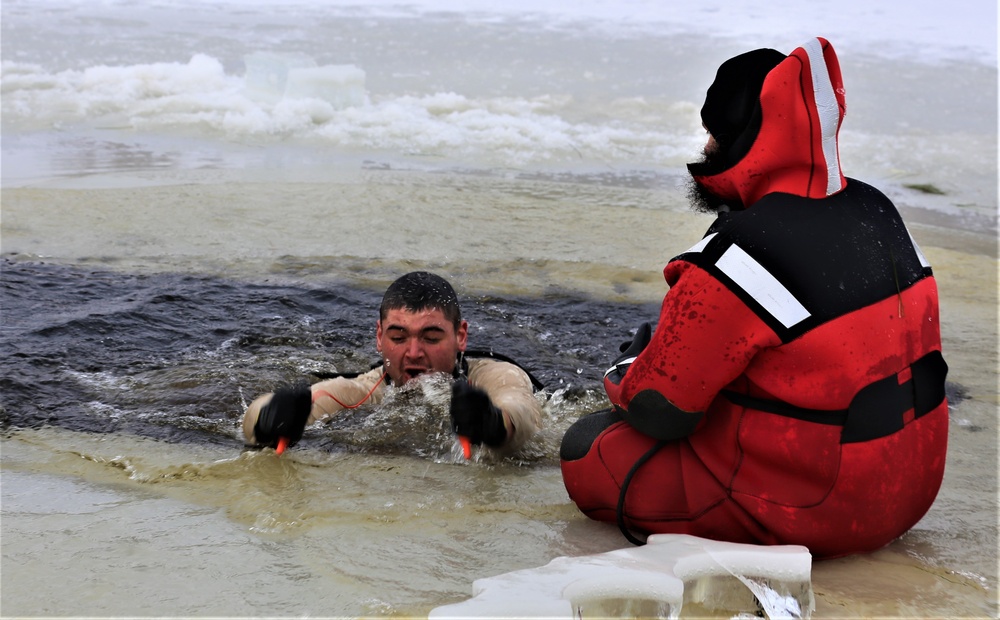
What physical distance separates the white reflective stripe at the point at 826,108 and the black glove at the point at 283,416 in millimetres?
1889

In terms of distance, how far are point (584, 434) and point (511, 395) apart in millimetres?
902

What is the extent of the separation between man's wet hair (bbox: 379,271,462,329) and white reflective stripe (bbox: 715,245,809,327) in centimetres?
177

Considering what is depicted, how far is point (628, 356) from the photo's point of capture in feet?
10.6

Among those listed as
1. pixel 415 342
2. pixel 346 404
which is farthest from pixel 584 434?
pixel 346 404

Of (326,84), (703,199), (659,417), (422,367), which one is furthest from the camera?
(326,84)

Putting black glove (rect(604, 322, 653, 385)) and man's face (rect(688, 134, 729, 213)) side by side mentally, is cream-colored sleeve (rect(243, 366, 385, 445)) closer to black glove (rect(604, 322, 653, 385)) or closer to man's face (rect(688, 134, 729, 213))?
black glove (rect(604, 322, 653, 385))

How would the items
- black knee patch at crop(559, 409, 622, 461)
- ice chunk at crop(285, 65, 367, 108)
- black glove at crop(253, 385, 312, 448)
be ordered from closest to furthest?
black knee patch at crop(559, 409, 622, 461) < black glove at crop(253, 385, 312, 448) < ice chunk at crop(285, 65, 367, 108)

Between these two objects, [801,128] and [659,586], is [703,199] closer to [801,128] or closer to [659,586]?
[801,128]

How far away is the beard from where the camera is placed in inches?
114

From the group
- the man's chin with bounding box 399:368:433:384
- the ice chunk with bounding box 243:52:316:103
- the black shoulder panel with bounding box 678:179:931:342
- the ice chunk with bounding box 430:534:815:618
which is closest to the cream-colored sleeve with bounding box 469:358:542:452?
the man's chin with bounding box 399:368:433:384

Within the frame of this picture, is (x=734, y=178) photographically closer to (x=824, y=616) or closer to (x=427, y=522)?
(x=824, y=616)

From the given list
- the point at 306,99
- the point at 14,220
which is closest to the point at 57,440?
the point at 14,220

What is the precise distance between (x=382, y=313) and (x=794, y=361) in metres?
2.04

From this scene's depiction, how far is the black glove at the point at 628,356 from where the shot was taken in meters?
3.13
